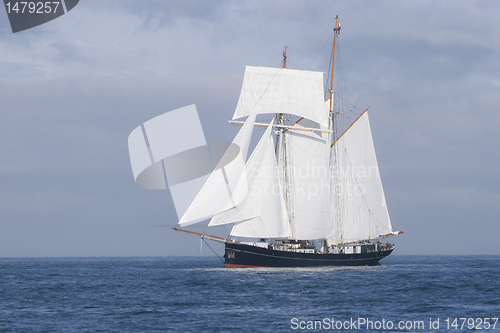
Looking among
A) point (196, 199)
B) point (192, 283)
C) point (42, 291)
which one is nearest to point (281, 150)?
point (196, 199)

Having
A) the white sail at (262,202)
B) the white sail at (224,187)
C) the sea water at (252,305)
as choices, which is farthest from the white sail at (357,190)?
the sea water at (252,305)

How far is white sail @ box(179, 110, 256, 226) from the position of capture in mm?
60188

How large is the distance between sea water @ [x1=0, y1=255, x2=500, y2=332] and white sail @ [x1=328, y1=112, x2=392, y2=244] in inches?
751

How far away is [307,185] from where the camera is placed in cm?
7331

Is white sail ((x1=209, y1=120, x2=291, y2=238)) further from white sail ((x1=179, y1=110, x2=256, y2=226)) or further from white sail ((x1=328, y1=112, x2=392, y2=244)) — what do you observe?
white sail ((x1=328, y1=112, x2=392, y2=244))

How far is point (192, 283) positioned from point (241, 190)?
1479 centimetres

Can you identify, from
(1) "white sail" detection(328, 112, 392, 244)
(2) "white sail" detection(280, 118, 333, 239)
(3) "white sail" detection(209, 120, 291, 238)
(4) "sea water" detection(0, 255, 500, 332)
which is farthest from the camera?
(1) "white sail" detection(328, 112, 392, 244)

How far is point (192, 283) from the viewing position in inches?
2077

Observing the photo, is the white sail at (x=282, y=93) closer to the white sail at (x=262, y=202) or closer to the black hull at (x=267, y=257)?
the white sail at (x=262, y=202)

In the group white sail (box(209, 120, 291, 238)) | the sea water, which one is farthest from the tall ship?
the sea water

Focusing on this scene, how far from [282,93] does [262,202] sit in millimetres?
16273

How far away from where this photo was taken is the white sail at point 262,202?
6581cm

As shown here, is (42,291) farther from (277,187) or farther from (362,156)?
(362,156)

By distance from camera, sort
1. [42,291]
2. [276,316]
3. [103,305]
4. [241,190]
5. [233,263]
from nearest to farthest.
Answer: [276,316] < [103,305] < [42,291] < [241,190] < [233,263]
